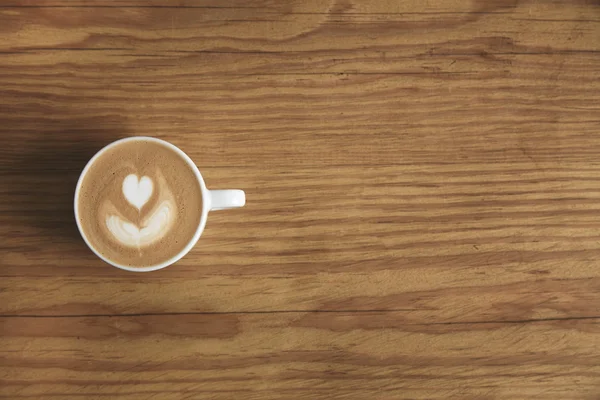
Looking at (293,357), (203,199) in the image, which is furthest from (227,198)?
(293,357)

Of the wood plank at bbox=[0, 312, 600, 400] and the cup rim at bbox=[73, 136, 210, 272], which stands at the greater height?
the cup rim at bbox=[73, 136, 210, 272]

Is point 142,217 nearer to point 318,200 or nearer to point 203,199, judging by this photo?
point 203,199

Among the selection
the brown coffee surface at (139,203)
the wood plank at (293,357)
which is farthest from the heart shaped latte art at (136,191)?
the wood plank at (293,357)

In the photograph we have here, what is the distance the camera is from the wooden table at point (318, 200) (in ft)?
2.27

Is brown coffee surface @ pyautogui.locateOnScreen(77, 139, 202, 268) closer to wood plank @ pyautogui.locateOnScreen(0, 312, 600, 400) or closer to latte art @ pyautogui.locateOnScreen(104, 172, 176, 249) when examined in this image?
latte art @ pyautogui.locateOnScreen(104, 172, 176, 249)

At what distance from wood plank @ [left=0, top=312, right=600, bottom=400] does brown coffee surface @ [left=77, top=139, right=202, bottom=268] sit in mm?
105

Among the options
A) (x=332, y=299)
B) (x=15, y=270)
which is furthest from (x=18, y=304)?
(x=332, y=299)

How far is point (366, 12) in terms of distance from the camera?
2.42ft

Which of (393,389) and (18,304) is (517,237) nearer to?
(393,389)

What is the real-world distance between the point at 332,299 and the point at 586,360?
323 mm

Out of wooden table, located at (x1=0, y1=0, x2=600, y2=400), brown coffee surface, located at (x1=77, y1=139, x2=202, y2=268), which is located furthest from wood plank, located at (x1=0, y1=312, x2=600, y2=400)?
brown coffee surface, located at (x1=77, y1=139, x2=202, y2=268)

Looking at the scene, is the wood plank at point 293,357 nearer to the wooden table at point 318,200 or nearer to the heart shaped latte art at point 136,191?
the wooden table at point 318,200

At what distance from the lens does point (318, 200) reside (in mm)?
715

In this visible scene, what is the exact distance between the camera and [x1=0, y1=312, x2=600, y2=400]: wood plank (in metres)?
0.68
